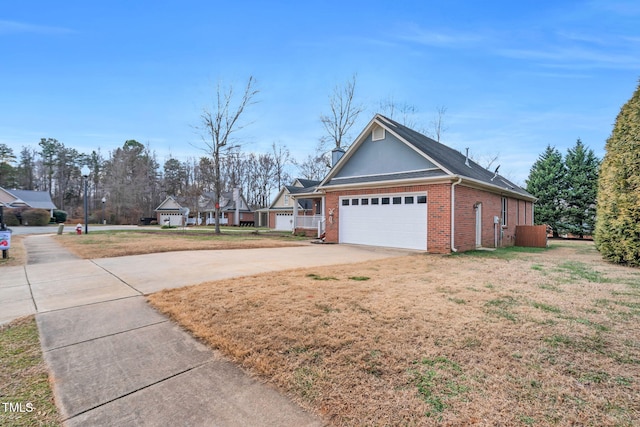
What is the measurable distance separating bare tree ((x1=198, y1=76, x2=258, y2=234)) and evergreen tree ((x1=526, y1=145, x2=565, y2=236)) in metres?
24.3

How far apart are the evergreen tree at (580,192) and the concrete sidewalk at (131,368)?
28327 mm

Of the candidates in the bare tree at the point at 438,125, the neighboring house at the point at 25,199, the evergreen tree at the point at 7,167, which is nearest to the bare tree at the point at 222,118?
the bare tree at the point at 438,125

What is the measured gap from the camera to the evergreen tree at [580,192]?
22281 mm

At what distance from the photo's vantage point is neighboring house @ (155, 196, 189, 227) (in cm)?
4356

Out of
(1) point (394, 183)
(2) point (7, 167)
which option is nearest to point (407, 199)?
(1) point (394, 183)

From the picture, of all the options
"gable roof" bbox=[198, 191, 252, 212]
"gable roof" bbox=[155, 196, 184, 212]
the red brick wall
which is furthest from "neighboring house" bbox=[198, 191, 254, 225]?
the red brick wall

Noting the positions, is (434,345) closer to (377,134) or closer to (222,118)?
(377,134)

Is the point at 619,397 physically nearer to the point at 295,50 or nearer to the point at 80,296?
the point at 80,296

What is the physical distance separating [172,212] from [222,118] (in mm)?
26952

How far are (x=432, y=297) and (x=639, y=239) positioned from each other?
24.9ft

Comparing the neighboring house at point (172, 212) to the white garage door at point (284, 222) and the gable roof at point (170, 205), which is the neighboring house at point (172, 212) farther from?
the white garage door at point (284, 222)

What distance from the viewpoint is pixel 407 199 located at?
39.0 ft

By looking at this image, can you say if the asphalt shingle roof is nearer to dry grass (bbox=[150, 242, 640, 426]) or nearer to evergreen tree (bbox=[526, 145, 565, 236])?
dry grass (bbox=[150, 242, 640, 426])

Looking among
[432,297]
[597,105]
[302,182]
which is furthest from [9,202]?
[597,105]
